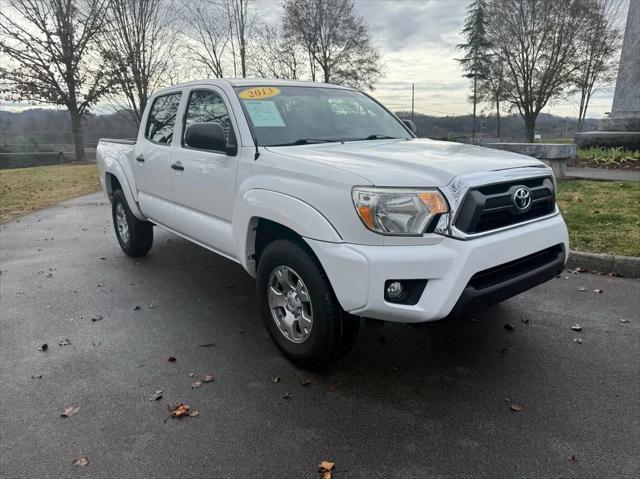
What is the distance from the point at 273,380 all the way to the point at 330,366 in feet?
1.34

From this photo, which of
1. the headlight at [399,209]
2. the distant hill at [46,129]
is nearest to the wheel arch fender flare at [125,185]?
the headlight at [399,209]

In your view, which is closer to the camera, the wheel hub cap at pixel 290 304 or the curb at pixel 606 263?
the wheel hub cap at pixel 290 304

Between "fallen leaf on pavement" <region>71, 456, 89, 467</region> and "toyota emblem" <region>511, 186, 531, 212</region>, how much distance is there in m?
2.78

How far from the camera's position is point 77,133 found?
2378cm

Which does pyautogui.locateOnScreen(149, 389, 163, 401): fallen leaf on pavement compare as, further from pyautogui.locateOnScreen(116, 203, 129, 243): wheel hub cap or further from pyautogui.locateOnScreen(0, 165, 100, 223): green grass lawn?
pyautogui.locateOnScreen(0, 165, 100, 223): green grass lawn

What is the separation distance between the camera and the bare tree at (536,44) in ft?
78.7

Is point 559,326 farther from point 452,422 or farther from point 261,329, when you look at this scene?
point 261,329

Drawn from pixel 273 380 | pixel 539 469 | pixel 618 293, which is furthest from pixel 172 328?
pixel 618 293

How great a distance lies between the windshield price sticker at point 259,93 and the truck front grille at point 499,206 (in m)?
2.00

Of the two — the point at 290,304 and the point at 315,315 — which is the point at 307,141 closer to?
the point at 290,304

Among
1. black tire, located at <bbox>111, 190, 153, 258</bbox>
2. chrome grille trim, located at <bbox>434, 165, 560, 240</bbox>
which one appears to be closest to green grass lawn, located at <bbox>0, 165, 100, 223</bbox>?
black tire, located at <bbox>111, 190, 153, 258</bbox>

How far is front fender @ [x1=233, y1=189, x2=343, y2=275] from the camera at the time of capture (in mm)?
2850

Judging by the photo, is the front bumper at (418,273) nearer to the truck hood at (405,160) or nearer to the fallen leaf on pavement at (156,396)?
the truck hood at (405,160)

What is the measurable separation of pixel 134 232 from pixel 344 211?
4.03 meters
